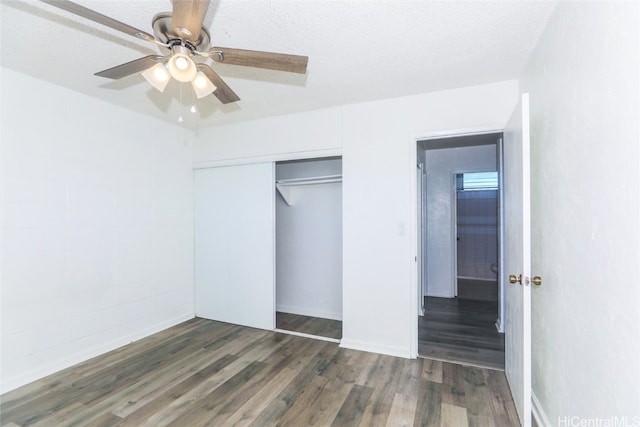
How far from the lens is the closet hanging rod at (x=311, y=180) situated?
11.7 feet

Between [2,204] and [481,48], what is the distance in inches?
140

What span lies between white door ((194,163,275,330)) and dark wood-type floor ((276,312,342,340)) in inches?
10.5

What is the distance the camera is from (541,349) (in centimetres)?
184

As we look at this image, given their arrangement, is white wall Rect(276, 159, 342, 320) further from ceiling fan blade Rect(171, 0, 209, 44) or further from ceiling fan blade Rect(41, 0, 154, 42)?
ceiling fan blade Rect(41, 0, 154, 42)

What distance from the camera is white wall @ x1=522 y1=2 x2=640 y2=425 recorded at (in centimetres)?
97

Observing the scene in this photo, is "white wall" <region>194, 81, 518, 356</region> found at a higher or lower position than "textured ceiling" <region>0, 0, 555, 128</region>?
lower

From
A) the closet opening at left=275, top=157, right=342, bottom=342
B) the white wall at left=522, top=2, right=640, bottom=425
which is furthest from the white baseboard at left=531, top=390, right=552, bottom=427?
the closet opening at left=275, top=157, right=342, bottom=342

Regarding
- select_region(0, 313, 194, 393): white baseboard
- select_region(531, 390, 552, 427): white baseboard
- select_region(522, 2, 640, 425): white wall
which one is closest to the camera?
select_region(522, 2, 640, 425): white wall

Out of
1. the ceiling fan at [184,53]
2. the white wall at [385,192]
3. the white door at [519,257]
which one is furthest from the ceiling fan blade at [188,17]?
the white wall at [385,192]

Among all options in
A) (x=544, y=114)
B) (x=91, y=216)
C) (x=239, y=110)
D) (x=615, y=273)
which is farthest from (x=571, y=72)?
(x=91, y=216)

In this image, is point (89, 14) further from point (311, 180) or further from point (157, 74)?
point (311, 180)

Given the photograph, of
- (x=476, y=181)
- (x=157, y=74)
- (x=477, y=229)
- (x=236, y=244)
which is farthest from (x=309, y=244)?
(x=476, y=181)

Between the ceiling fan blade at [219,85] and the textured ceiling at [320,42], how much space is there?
0.29 meters

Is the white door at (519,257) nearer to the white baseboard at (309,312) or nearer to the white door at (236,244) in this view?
the white baseboard at (309,312)
